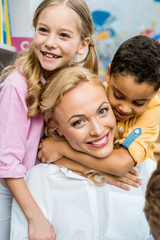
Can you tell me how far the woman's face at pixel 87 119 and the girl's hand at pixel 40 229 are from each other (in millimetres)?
328

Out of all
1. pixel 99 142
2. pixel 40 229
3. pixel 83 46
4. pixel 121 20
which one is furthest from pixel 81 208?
pixel 121 20

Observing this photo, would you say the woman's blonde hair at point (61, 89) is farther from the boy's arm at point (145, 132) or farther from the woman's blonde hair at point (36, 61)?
the boy's arm at point (145, 132)

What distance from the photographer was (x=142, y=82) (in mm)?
1086

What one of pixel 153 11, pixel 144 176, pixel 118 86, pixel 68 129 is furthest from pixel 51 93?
pixel 153 11

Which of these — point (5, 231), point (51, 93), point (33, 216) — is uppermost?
point (51, 93)

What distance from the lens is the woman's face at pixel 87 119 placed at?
3.53ft

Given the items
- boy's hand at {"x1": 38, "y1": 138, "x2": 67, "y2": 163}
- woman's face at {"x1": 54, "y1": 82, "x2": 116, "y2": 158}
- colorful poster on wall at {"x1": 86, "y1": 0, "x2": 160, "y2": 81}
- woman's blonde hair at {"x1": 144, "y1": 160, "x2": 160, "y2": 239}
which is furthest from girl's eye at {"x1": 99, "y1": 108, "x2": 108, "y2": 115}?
colorful poster on wall at {"x1": 86, "y1": 0, "x2": 160, "y2": 81}

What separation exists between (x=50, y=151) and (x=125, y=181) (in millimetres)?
364

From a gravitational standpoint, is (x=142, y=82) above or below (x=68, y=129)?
above

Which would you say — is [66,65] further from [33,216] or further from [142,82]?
[33,216]

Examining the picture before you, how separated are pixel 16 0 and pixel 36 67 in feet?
3.09

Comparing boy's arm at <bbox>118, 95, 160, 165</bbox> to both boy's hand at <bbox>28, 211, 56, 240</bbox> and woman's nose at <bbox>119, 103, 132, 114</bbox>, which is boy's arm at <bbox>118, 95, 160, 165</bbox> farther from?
boy's hand at <bbox>28, 211, 56, 240</bbox>

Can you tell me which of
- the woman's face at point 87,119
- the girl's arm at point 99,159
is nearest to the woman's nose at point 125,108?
the woman's face at point 87,119

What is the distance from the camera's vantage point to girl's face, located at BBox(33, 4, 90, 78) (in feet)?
3.78
